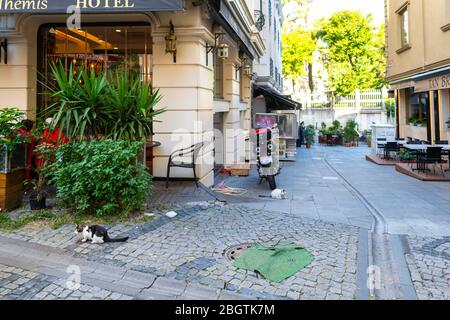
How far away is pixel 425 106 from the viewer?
1745 cm

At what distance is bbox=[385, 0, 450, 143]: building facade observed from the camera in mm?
14109

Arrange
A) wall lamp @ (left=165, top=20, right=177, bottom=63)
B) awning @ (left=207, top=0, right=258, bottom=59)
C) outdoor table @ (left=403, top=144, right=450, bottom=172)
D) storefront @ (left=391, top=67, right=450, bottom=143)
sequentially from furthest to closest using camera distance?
storefront @ (left=391, top=67, right=450, bottom=143) → outdoor table @ (left=403, top=144, right=450, bottom=172) → awning @ (left=207, top=0, right=258, bottom=59) → wall lamp @ (left=165, top=20, right=177, bottom=63)

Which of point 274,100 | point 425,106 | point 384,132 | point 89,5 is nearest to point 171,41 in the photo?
point 89,5

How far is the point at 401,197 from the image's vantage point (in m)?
9.48

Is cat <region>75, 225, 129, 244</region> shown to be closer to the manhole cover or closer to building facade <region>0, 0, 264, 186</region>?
the manhole cover

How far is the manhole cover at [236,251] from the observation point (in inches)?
194

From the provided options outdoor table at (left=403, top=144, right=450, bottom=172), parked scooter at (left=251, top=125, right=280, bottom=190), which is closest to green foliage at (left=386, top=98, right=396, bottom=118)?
outdoor table at (left=403, top=144, right=450, bottom=172)

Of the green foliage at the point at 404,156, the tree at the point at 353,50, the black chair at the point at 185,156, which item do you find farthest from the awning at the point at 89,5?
the tree at the point at 353,50

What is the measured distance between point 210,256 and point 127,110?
3095 millimetres

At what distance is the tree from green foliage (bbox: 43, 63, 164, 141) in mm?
31117

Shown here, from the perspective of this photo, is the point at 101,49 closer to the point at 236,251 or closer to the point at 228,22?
the point at 228,22

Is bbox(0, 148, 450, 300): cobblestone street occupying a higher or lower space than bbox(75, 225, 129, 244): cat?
lower

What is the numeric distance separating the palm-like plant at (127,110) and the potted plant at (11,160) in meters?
1.54
